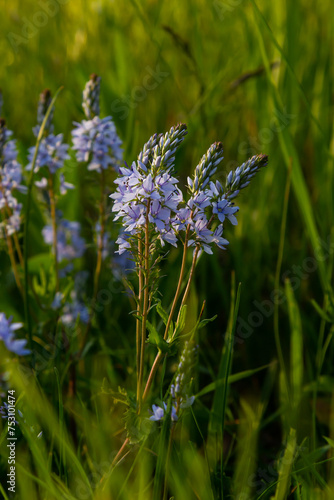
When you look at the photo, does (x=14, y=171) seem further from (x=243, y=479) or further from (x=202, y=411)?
(x=243, y=479)

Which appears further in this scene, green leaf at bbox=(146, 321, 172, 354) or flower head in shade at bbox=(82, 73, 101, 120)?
flower head in shade at bbox=(82, 73, 101, 120)

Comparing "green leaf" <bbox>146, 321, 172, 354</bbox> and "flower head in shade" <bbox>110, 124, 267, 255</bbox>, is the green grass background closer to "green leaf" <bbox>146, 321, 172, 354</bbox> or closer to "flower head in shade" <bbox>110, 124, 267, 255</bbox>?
"green leaf" <bbox>146, 321, 172, 354</bbox>

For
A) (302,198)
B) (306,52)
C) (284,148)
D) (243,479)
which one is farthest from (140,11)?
(243,479)

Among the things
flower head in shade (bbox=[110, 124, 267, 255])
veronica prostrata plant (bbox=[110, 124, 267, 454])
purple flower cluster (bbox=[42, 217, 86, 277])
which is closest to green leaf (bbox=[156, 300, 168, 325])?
veronica prostrata plant (bbox=[110, 124, 267, 454])

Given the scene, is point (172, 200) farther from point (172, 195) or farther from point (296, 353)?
point (296, 353)

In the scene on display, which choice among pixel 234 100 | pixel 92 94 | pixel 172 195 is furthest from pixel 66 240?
pixel 234 100

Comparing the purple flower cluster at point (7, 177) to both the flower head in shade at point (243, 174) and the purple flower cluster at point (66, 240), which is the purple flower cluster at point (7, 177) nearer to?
the purple flower cluster at point (66, 240)
